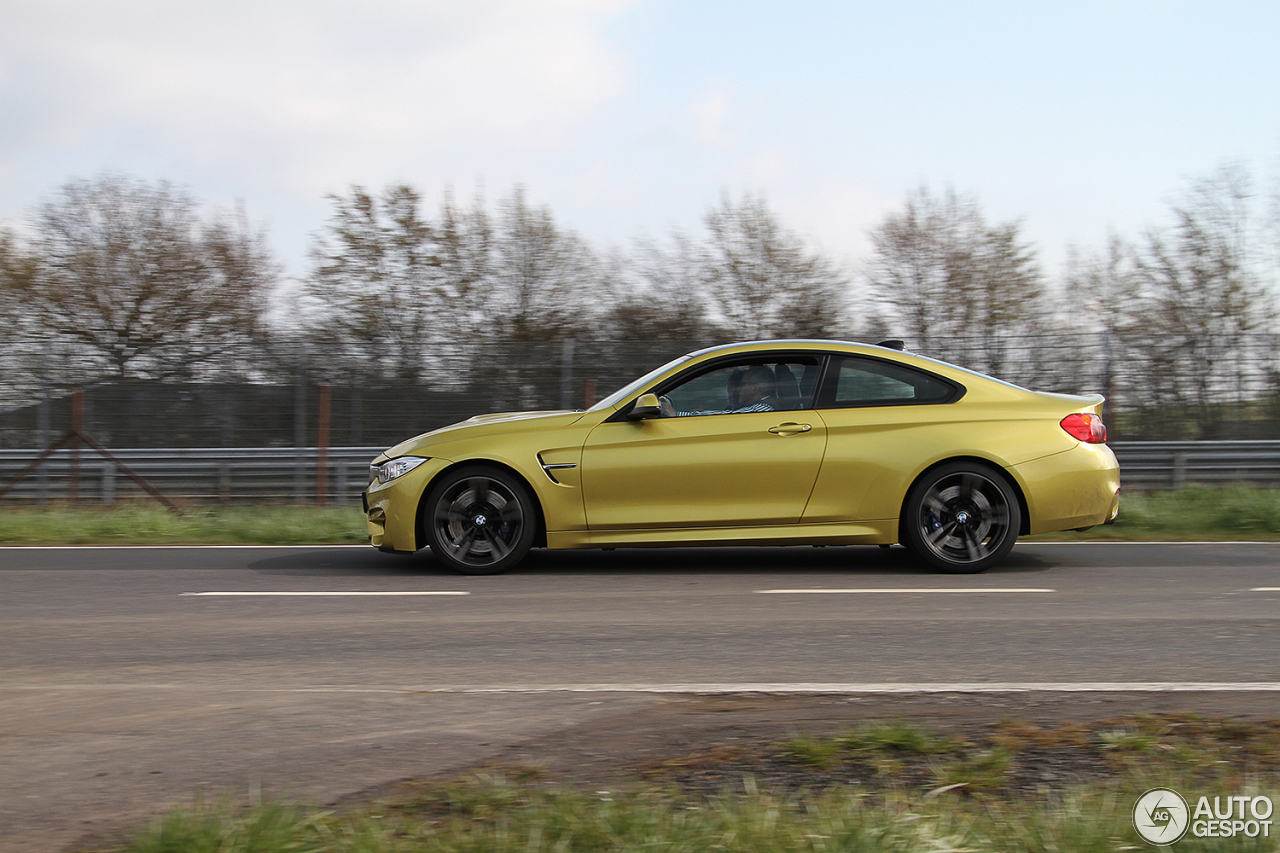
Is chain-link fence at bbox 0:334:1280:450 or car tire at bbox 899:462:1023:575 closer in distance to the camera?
car tire at bbox 899:462:1023:575

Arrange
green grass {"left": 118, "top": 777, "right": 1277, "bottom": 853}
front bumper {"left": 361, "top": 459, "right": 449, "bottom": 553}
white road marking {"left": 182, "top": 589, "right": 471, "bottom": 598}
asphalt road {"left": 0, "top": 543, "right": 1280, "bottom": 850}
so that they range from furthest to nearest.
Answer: front bumper {"left": 361, "top": 459, "right": 449, "bottom": 553} < white road marking {"left": 182, "top": 589, "right": 471, "bottom": 598} < asphalt road {"left": 0, "top": 543, "right": 1280, "bottom": 850} < green grass {"left": 118, "top": 777, "right": 1277, "bottom": 853}

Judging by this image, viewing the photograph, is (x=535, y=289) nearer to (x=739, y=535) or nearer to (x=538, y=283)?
(x=538, y=283)

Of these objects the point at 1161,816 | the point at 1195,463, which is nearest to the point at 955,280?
the point at 1195,463

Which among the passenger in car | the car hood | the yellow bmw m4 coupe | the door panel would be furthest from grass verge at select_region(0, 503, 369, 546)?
the passenger in car

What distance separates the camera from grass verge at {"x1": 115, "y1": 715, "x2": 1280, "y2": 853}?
2793 mm

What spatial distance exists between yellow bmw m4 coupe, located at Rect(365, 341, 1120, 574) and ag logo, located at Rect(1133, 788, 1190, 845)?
457 centimetres

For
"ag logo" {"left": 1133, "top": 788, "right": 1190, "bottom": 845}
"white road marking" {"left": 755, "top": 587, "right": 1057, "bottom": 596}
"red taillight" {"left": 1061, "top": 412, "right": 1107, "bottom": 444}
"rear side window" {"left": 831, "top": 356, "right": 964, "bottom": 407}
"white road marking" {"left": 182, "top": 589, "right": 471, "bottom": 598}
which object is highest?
"rear side window" {"left": 831, "top": 356, "right": 964, "bottom": 407}

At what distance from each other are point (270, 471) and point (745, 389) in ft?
26.8

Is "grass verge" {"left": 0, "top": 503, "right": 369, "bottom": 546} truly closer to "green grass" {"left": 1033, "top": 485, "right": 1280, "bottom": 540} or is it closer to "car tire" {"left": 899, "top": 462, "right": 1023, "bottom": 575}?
"car tire" {"left": 899, "top": 462, "right": 1023, "bottom": 575}

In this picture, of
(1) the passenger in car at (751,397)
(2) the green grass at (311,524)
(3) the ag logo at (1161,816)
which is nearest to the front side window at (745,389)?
(1) the passenger in car at (751,397)

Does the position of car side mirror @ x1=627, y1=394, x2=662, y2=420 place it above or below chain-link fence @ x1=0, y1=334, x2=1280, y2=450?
below

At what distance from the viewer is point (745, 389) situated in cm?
786

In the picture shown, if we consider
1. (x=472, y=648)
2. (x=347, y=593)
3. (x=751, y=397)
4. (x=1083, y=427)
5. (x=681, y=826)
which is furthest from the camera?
(x=751, y=397)

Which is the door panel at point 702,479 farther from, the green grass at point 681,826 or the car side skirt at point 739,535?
the green grass at point 681,826
